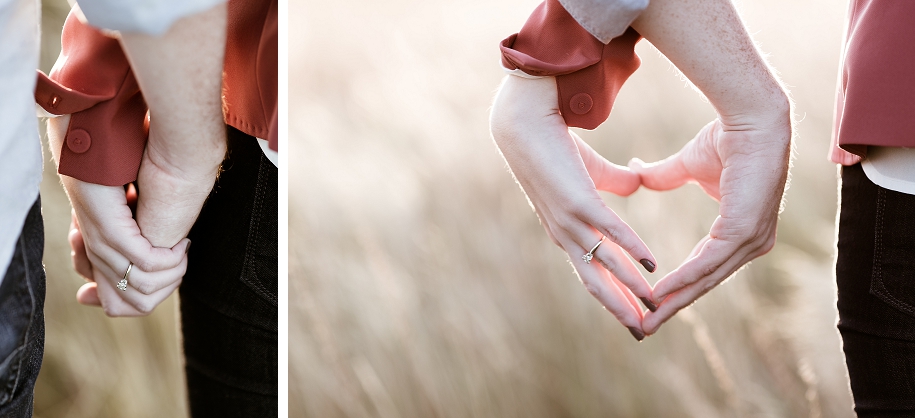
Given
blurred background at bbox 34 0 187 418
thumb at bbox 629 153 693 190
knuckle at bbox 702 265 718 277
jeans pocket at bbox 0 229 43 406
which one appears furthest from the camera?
blurred background at bbox 34 0 187 418

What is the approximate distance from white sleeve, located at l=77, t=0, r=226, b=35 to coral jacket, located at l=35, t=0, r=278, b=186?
132mm

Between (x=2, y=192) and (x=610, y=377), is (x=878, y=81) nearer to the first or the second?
(x=2, y=192)

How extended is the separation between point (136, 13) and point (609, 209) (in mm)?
537

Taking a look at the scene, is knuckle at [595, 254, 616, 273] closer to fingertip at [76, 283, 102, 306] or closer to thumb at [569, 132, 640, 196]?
thumb at [569, 132, 640, 196]

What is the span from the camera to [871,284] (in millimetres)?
698

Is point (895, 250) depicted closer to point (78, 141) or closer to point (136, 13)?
point (136, 13)

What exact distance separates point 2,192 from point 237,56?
1.00 ft

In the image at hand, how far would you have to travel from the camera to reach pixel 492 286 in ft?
5.52

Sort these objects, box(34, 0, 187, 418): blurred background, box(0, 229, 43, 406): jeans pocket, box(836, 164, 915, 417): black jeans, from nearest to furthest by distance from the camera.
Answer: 1. box(0, 229, 43, 406): jeans pocket
2. box(836, 164, 915, 417): black jeans
3. box(34, 0, 187, 418): blurred background

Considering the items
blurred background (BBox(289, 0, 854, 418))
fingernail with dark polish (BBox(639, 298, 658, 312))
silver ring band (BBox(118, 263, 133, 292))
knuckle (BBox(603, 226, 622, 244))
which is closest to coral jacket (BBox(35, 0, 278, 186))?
silver ring band (BBox(118, 263, 133, 292))

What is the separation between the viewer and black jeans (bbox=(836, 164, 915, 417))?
66cm

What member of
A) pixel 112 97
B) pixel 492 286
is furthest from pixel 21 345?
pixel 492 286

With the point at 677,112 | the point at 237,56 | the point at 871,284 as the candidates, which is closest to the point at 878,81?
the point at 871,284

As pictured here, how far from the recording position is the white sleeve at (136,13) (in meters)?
0.56
